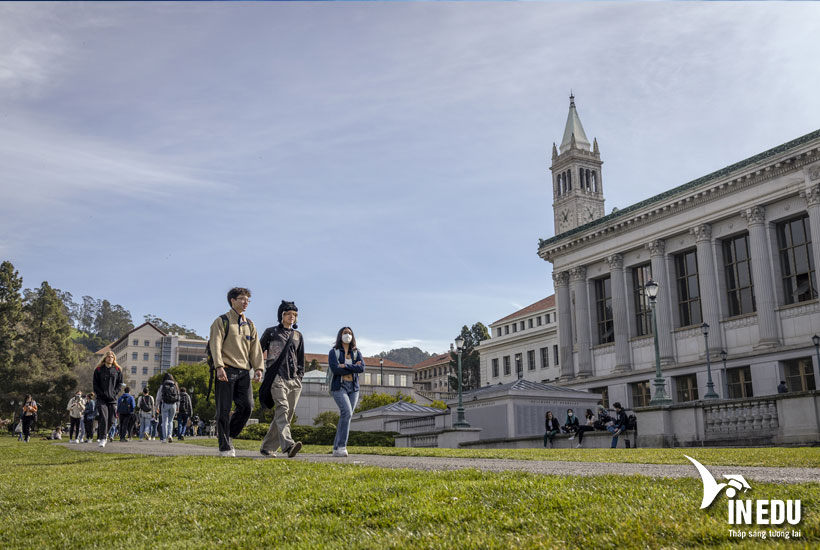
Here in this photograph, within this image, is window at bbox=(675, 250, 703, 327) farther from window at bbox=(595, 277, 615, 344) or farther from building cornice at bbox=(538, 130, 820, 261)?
window at bbox=(595, 277, 615, 344)

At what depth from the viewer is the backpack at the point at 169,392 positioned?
78.6 ft

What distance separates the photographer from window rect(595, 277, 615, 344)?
5431 cm

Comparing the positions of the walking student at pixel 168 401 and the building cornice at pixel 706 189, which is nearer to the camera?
the walking student at pixel 168 401

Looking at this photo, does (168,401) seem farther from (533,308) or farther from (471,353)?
(471,353)

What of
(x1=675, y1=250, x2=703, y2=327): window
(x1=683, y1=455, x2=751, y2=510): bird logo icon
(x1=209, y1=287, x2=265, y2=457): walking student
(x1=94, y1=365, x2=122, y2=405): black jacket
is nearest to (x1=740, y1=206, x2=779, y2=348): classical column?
(x1=675, y1=250, x2=703, y2=327): window

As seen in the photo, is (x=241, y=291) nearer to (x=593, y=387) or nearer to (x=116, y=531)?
(x=116, y=531)

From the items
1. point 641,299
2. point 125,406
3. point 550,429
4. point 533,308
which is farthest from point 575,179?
point 125,406

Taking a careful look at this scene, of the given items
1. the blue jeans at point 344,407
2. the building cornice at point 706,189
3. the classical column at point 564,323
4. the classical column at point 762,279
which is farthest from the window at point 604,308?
the blue jeans at point 344,407

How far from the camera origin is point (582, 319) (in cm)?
5562

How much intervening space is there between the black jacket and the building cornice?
124 ft

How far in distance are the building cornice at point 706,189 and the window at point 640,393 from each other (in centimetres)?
1123

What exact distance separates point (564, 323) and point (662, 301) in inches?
400

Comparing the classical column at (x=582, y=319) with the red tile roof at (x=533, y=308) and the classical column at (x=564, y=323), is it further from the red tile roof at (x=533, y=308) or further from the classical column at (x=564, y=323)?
the red tile roof at (x=533, y=308)

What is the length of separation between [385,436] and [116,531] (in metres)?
26.4
